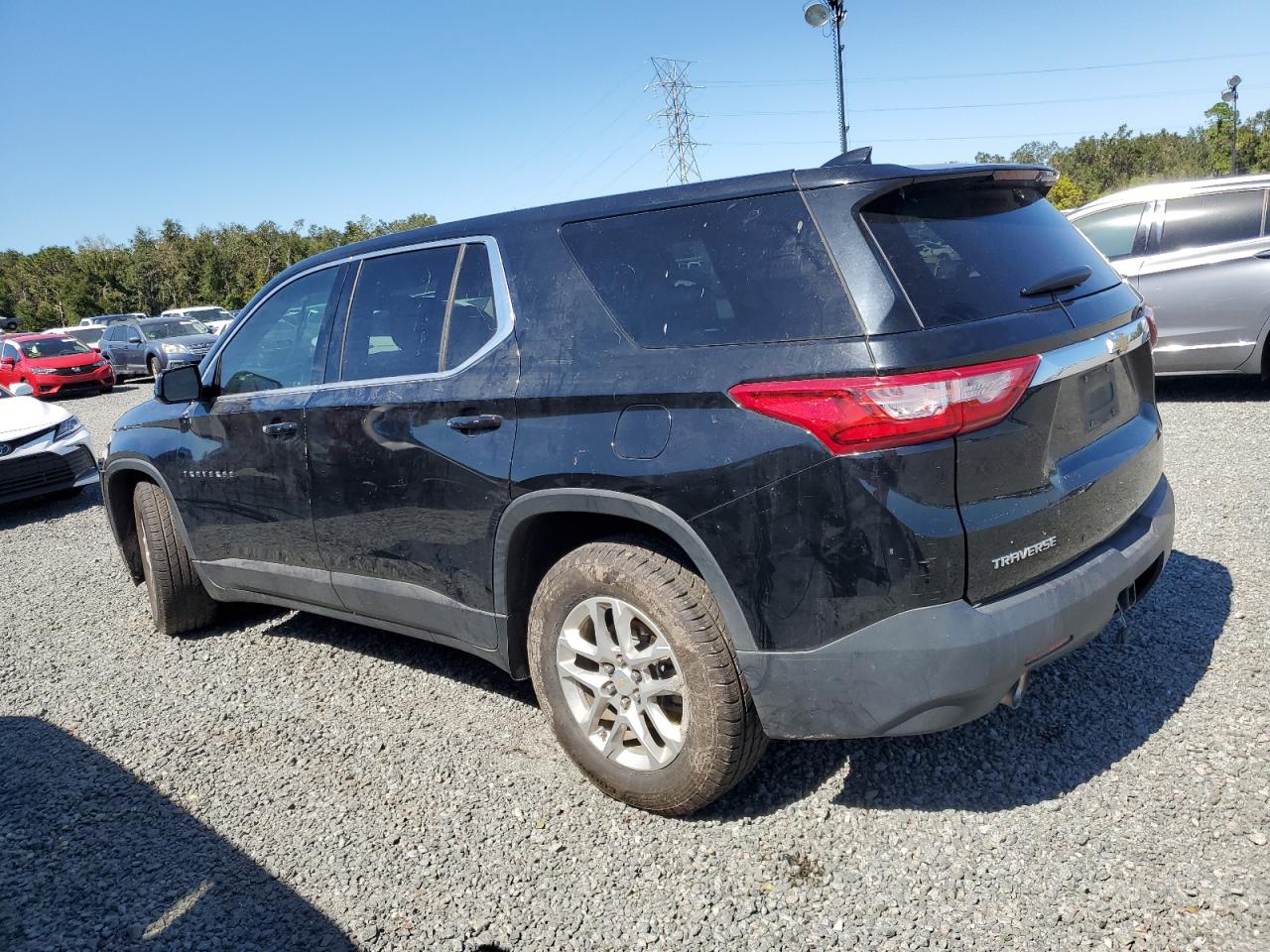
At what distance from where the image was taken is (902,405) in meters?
2.21

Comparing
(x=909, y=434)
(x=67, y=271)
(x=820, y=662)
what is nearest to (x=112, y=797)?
(x=820, y=662)

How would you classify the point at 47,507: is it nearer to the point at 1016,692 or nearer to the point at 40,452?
the point at 40,452

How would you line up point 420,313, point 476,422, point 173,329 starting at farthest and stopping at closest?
point 173,329 → point 420,313 → point 476,422

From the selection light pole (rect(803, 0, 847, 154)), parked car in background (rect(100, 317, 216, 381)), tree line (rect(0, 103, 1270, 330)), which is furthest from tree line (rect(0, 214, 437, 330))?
light pole (rect(803, 0, 847, 154))

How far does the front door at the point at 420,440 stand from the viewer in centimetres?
305

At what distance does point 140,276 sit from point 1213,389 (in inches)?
2412

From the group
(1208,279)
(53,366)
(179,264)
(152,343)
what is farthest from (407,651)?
(179,264)

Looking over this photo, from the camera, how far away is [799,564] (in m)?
2.33

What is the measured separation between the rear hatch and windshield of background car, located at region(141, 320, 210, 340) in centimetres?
2413

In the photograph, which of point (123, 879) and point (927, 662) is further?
point (123, 879)

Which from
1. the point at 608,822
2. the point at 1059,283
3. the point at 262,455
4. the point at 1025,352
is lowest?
the point at 608,822

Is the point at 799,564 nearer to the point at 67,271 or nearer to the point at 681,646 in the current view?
the point at 681,646

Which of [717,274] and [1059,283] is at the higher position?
[717,274]

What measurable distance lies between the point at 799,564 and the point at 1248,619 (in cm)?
258
